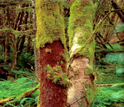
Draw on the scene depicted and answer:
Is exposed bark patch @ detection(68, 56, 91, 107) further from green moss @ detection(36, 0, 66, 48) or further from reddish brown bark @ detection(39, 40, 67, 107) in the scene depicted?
green moss @ detection(36, 0, 66, 48)

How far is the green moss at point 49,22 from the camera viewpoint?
260 cm

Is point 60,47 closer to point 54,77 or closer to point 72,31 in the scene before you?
point 54,77

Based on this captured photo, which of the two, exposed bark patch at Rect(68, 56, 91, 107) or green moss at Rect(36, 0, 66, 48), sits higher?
green moss at Rect(36, 0, 66, 48)

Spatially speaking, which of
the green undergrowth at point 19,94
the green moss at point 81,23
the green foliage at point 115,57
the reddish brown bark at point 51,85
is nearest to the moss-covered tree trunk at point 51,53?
the reddish brown bark at point 51,85

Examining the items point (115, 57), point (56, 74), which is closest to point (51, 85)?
point (56, 74)

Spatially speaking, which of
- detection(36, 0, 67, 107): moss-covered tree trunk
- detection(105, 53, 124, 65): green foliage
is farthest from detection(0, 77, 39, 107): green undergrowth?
detection(105, 53, 124, 65): green foliage

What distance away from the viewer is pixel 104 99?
371 centimetres

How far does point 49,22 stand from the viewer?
258 centimetres

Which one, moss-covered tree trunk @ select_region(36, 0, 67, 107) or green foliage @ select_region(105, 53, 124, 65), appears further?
moss-covered tree trunk @ select_region(36, 0, 67, 107)

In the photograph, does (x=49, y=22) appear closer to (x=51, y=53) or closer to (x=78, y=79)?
(x=51, y=53)

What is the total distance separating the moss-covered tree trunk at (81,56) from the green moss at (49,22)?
635 mm

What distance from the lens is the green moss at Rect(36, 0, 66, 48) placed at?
102 inches

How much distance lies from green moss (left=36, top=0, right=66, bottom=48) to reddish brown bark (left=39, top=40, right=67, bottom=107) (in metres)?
0.13

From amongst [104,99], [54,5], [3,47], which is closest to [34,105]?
[104,99]
